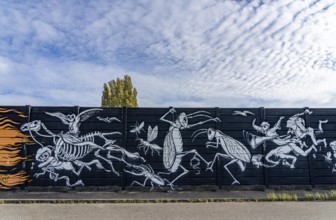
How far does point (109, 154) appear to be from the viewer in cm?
859

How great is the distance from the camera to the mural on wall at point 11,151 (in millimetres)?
8320

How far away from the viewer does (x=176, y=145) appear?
8734 millimetres

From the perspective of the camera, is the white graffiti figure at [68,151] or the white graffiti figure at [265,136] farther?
the white graffiti figure at [265,136]

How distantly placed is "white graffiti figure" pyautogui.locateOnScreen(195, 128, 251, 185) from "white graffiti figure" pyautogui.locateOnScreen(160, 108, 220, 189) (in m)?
0.41

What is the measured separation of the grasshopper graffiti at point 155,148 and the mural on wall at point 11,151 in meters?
0.02

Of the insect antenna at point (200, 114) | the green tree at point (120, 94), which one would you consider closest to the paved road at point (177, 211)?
the insect antenna at point (200, 114)

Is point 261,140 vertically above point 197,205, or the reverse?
point 261,140

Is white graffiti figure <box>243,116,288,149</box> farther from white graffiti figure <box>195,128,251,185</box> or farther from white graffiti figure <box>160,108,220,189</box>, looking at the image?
white graffiti figure <box>160,108,220,189</box>

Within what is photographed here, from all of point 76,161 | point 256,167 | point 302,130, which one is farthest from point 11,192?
point 302,130

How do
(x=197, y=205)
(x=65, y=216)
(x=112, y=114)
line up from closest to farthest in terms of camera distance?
(x=65, y=216) < (x=197, y=205) < (x=112, y=114)

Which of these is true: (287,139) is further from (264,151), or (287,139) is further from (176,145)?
(176,145)

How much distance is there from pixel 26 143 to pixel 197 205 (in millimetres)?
4949

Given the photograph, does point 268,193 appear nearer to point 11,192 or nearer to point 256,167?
point 256,167

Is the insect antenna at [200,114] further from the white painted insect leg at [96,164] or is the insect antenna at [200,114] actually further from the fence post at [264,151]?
the white painted insect leg at [96,164]
